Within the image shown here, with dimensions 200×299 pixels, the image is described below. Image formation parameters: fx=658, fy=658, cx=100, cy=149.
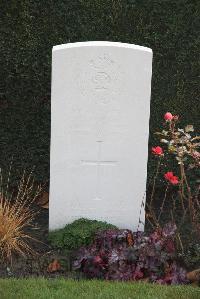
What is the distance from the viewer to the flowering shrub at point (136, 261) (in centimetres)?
470

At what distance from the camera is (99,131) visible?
5273 mm

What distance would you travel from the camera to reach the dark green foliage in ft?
16.8

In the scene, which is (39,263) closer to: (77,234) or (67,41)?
(77,234)

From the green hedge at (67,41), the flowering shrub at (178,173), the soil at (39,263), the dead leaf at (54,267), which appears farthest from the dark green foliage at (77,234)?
the green hedge at (67,41)

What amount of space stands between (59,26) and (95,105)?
4.09ft

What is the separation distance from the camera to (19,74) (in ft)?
20.3

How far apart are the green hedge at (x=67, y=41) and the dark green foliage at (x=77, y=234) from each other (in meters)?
1.24

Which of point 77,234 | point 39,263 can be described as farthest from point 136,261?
point 39,263

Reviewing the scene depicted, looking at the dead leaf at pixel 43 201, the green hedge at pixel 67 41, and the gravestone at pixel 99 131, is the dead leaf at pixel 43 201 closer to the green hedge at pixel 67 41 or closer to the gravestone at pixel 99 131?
the green hedge at pixel 67 41

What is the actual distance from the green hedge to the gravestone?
100 cm

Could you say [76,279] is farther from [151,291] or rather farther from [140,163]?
[140,163]

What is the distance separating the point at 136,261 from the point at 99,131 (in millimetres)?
1111

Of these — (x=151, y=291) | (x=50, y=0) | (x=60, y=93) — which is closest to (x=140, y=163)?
(x=60, y=93)

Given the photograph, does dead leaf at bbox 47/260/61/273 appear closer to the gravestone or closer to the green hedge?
the gravestone
